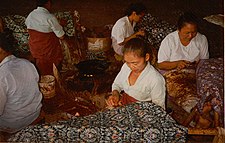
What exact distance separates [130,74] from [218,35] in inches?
23.1

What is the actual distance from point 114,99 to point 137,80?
7.3 inches

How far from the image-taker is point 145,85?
402 centimetres

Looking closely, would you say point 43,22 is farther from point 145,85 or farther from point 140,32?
point 145,85

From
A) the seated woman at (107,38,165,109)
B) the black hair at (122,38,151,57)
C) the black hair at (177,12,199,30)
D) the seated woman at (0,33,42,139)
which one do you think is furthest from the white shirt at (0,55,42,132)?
the black hair at (177,12,199,30)

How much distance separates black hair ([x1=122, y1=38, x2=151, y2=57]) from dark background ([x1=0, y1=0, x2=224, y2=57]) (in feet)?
0.73

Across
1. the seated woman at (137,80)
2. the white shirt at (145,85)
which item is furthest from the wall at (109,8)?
the white shirt at (145,85)

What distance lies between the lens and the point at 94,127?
389 centimetres

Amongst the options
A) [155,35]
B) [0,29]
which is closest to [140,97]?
[155,35]

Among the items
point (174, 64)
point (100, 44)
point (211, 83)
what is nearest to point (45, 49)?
point (100, 44)

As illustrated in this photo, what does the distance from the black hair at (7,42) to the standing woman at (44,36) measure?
5.1 inches

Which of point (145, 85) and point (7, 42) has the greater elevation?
point (7, 42)

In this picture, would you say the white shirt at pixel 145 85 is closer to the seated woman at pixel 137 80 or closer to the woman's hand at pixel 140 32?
the seated woman at pixel 137 80

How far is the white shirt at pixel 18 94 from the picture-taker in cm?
398

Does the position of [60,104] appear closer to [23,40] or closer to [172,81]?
[23,40]
